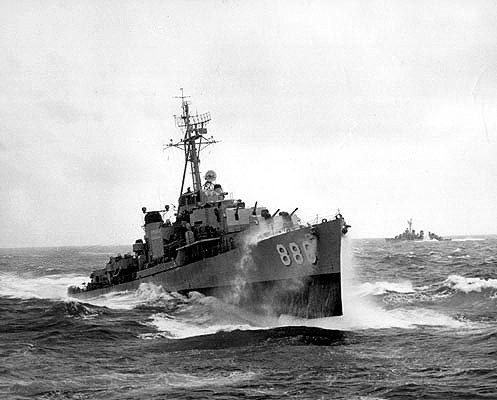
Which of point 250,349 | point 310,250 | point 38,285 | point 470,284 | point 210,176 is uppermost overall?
point 210,176

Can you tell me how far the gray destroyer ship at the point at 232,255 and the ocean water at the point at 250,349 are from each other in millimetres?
671

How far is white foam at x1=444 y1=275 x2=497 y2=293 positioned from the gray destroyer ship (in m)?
8.36

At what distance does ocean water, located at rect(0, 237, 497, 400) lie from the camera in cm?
1095

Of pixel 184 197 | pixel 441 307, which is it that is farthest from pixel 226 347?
pixel 184 197

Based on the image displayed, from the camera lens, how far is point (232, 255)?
2066 cm

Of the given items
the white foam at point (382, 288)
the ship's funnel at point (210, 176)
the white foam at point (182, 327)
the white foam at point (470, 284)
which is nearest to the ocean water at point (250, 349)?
the white foam at point (182, 327)

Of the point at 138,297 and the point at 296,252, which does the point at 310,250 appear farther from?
the point at 138,297

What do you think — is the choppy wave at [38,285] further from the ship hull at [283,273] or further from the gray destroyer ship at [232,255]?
the ship hull at [283,273]

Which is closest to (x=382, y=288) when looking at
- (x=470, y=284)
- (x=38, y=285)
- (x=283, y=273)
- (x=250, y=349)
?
(x=470, y=284)

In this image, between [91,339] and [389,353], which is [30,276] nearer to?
[91,339]

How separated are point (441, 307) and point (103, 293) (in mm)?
17213

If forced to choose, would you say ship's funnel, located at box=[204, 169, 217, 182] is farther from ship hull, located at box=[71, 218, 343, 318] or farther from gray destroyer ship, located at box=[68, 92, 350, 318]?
ship hull, located at box=[71, 218, 343, 318]

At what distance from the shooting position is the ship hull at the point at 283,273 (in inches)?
703

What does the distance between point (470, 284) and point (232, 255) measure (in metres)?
12.1
